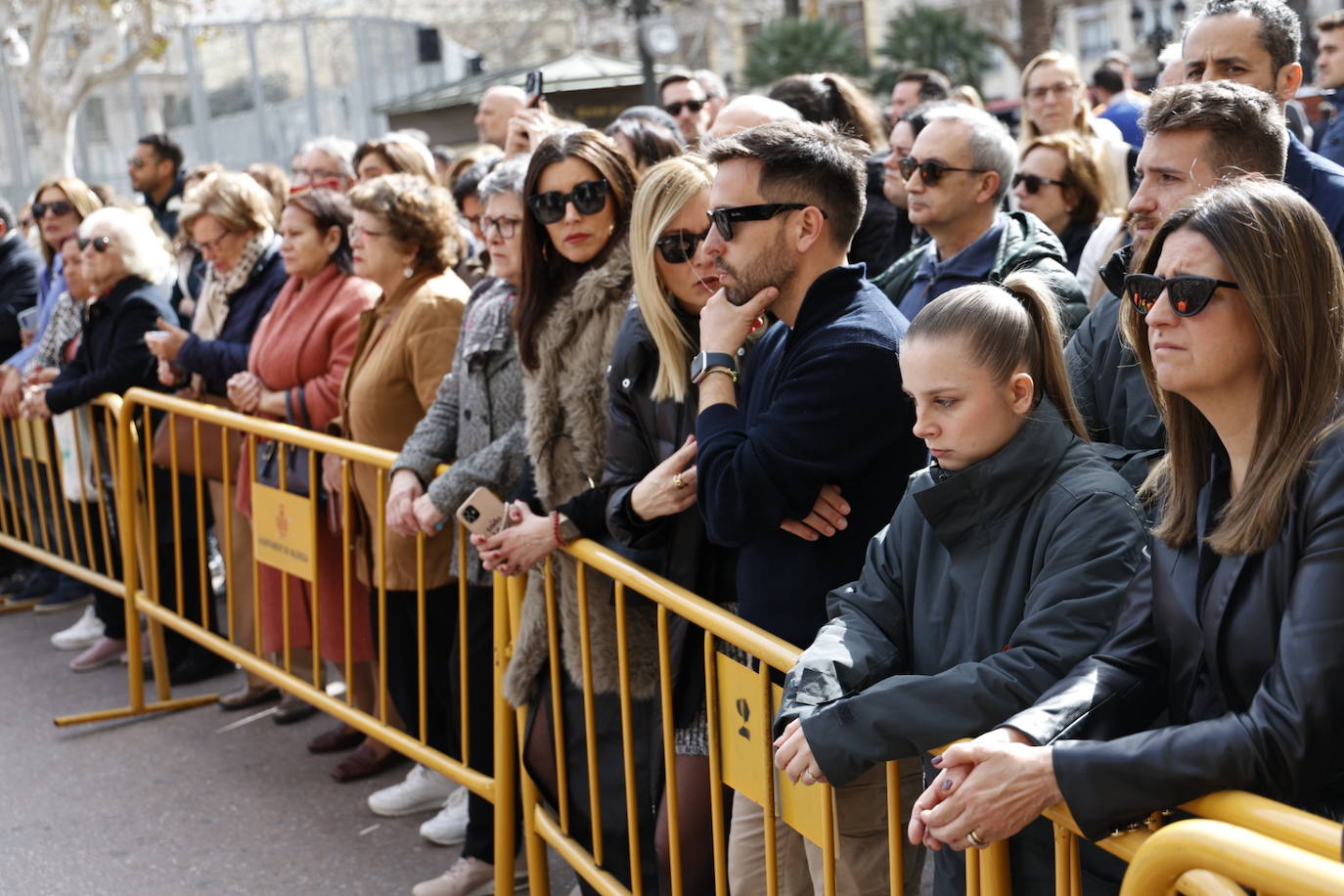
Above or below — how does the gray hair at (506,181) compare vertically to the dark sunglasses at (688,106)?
below

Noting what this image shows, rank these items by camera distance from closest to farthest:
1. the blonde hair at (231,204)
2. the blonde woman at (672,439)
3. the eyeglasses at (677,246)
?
the blonde woman at (672,439) < the eyeglasses at (677,246) < the blonde hair at (231,204)

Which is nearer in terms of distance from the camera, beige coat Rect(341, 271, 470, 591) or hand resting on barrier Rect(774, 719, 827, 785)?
hand resting on barrier Rect(774, 719, 827, 785)

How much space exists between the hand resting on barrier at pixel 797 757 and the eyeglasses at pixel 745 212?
3.92 ft

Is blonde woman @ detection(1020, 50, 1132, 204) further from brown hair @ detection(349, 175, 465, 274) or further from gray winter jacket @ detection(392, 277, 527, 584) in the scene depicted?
gray winter jacket @ detection(392, 277, 527, 584)

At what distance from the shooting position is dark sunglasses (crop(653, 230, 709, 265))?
11.9 ft

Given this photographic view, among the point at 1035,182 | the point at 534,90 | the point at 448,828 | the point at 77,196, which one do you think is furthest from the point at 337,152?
the point at 448,828

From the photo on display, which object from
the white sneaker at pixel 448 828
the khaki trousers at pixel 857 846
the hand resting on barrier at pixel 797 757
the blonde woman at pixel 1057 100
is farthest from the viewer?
the blonde woman at pixel 1057 100

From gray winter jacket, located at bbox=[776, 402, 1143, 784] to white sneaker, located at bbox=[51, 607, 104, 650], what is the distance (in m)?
5.93

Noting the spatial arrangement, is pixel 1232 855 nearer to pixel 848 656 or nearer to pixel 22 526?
pixel 848 656

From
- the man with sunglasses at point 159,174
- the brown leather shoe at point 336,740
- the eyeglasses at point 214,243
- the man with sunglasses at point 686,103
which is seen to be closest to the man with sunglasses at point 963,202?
the brown leather shoe at point 336,740

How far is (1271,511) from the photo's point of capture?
2062mm

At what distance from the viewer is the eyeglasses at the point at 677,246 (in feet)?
11.9

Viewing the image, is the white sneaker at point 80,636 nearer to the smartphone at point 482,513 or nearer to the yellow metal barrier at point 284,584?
the yellow metal barrier at point 284,584

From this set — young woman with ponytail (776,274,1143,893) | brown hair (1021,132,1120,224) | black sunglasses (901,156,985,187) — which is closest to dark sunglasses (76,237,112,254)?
black sunglasses (901,156,985,187)
